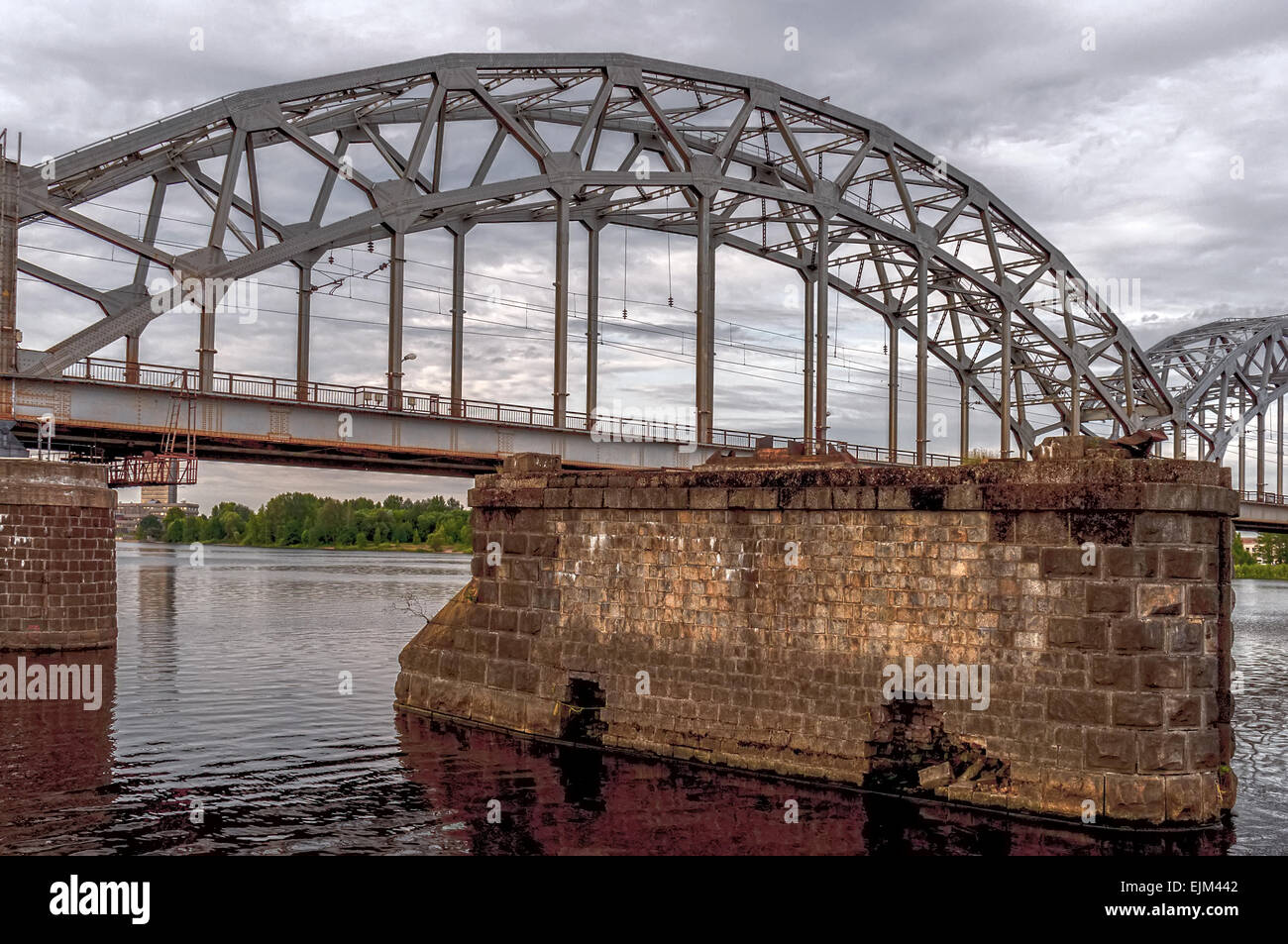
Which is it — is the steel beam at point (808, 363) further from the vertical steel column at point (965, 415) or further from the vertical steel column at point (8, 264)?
the vertical steel column at point (8, 264)

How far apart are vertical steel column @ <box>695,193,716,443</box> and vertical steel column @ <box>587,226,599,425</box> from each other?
4.21 meters

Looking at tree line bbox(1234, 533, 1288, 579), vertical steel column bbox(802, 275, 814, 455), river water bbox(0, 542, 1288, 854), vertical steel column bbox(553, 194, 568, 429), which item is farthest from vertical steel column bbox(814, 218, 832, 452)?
tree line bbox(1234, 533, 1288, 579)

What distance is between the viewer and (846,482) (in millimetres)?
17609

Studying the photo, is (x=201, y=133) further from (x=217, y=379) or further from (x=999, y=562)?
(x=999, y=562)

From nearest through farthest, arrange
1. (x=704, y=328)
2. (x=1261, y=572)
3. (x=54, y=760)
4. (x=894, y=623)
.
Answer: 1. (x=894, y=623)
2. (x=54, y=760)
3. (x=704, y=328)
4. (x=1261, y=572)

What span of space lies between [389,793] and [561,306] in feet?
94.2

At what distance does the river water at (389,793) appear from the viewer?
48.1 ft

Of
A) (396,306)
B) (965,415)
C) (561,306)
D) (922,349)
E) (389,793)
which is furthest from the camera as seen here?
(965,415)

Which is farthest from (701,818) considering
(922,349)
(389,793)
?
(922,349)

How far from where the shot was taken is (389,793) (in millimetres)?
17297

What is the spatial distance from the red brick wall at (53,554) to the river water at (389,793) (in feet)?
4.60

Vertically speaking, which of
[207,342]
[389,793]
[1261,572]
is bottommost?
[1261,572]

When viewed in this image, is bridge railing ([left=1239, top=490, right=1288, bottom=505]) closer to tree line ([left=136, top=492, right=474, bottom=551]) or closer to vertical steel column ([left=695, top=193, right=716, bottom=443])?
vertical steel column ([left=695, top=193, right=716, bottom=443])

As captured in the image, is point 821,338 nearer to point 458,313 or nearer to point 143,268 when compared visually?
point 458,313
